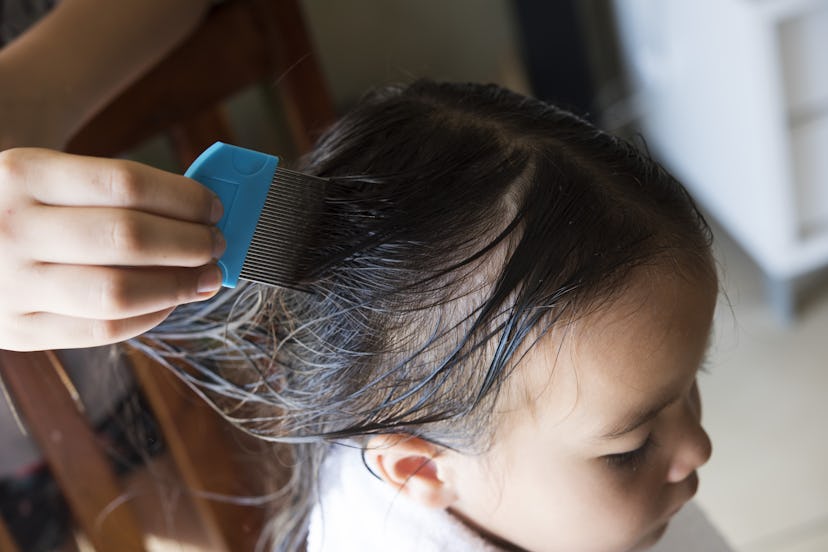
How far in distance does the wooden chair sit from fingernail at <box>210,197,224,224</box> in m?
0.23

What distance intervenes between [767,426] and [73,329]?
995 mm

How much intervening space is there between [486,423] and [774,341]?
0.89 metres

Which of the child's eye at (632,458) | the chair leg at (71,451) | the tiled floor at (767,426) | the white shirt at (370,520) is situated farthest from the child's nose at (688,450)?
the tiled floor at (767,426)

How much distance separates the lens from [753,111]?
1.17 m

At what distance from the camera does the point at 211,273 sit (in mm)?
415

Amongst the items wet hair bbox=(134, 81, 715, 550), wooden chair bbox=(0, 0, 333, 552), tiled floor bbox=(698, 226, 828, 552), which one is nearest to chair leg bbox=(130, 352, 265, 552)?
wooden chair bbox=(0, 0, 333, 552)

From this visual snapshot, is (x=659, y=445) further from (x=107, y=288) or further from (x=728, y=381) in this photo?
(x=728, y=381)

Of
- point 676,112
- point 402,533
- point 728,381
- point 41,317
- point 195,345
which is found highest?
point 41,317

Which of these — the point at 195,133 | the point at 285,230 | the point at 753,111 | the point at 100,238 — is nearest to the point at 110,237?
the point at 100,238

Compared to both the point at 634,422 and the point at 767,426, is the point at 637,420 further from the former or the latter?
the point at 767,426

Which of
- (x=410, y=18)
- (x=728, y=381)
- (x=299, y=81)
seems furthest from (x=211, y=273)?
(x=410, y=18)

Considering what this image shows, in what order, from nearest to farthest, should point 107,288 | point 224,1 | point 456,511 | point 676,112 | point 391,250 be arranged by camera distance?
point 107,288
point 391,250
point 456,511
point 224,1
point 676,112

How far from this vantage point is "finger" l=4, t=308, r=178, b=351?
16.3 inches

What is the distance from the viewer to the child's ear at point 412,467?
0.56 meters
